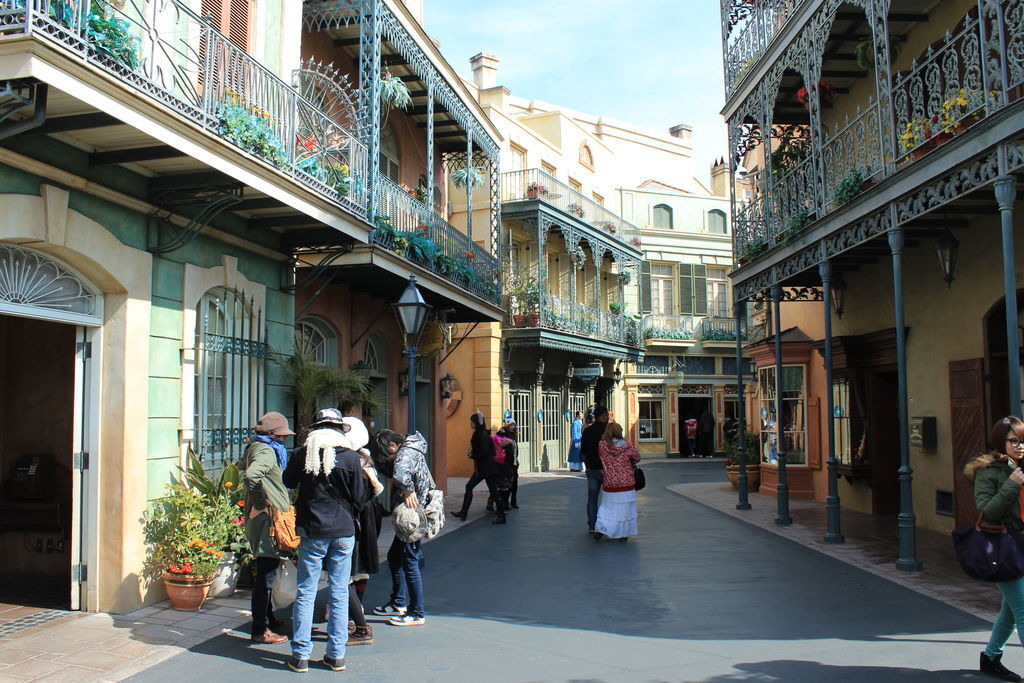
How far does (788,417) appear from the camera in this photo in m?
15.9

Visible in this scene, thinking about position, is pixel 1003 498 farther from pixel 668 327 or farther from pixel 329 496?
pixel 668 327

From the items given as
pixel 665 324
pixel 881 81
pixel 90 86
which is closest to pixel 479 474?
pixel 881 81

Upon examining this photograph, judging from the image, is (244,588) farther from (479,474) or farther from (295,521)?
(479,474)

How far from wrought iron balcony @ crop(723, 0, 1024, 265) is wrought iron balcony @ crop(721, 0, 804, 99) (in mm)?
100

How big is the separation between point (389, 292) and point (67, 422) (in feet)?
19.0

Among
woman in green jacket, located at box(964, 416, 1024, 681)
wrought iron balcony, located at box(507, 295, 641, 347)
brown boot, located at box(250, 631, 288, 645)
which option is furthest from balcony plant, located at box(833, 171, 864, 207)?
wrought iron balcony, located at box(507, 295, 641, 347)

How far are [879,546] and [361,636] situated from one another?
6.61m

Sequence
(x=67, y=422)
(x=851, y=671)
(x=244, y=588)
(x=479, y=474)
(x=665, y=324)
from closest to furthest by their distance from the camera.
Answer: (x=851, y=671), (x=244, y=588), (x=67, y=422), (x=479, y=474), (x=665, y=324)

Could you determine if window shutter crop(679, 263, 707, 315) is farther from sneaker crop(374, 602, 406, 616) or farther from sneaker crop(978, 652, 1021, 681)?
sneaker crop(978, 652, 1021, 681)

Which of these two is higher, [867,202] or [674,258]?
[674,258]

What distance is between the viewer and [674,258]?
33062mm

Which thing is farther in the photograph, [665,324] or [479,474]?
[665,324]

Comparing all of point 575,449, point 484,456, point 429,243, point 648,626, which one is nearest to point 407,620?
point 648,626

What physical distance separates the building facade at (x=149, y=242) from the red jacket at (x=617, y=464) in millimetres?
3700
